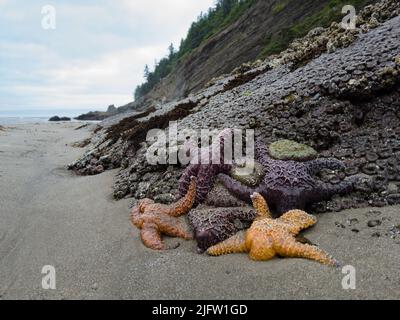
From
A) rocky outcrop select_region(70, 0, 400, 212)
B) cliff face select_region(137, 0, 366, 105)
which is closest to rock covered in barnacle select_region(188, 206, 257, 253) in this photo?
rocky outcrop select_region(70, 0, 400, 212)

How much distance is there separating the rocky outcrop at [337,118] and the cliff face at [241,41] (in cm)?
2326

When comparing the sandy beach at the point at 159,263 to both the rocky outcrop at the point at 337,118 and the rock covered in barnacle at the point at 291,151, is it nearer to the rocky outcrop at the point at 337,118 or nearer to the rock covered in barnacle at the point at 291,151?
the rocky outcrop at the point at 337,118

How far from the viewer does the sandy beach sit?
12.9ft

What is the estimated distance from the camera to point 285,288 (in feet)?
12.8

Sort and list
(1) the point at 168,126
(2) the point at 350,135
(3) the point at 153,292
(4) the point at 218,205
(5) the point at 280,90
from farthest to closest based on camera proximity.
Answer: (1) the point at 168,126 → (5) the point at 280,90 → (2) the point at 350,135 → (4) the point at 218,205 → (3) the point at 153,292

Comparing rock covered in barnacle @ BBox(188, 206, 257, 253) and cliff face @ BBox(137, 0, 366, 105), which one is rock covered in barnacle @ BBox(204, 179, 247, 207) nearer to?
rock covered in barnacle @ BBox(188, 206, 257, 253)

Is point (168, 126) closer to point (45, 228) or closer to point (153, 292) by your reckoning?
point (45, 228)

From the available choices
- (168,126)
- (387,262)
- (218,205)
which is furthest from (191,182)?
(168,126)

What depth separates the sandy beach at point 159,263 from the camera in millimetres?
3932

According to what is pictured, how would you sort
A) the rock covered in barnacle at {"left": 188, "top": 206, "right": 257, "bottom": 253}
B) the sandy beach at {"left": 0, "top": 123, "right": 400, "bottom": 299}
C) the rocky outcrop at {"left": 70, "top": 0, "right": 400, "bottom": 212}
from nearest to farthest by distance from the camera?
the sandy beach at {"left": 0, "top": 123, "right": 400, "bottom": 299}
the rock covered in barnacle at {"left": 188, "top": 206, "right": 257, "bottom": 253}
the rocky outcrop at {"left": 70, "top": 0, "right": 400, "bottom": 212}

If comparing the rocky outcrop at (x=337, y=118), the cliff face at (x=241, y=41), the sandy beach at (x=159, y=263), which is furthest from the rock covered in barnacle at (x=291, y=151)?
the cliff face at (x=241, y=41)

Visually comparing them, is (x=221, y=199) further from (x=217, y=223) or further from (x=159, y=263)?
(x=159, y=263)

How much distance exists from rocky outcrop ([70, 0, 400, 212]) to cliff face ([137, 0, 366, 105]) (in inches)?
916
